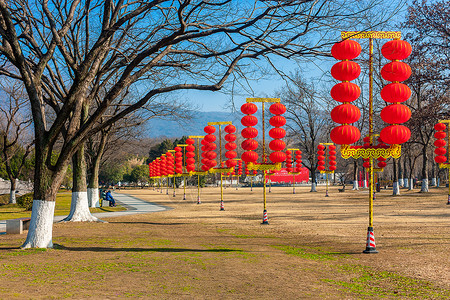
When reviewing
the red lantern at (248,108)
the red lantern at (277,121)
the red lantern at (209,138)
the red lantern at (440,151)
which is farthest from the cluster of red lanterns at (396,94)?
the red lantern at (209,138)

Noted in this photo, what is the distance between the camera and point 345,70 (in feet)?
36.3

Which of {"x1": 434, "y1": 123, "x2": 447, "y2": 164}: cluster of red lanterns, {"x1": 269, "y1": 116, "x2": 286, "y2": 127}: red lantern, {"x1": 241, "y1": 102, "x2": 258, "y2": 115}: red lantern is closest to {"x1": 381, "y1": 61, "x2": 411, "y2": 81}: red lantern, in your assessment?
{"x1": 269, "y1": 116, "x2": 286, "y2": 127}: red lantern

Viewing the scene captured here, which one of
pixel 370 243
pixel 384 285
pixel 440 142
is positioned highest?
pixel 440 142

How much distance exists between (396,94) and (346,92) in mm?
1281

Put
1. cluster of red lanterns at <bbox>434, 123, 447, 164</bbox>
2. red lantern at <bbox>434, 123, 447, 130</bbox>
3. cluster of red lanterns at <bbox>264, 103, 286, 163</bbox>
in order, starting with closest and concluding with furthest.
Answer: cluster of red lanterns at <bbox>264, 103, 286, 163</bbox> < red lantern at <bbox>434, 123, 447, 130</bbox> < cluster of red lanterns at <bbox>434, 123, 447, 164</bbox>

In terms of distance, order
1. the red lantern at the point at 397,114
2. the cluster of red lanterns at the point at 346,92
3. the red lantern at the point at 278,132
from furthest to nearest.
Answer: the red lantern at the point at 278,132, the cluster of red lanterns at the point at 346,92, the red lantern at the point at 397,114

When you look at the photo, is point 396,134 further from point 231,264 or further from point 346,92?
point 231,264

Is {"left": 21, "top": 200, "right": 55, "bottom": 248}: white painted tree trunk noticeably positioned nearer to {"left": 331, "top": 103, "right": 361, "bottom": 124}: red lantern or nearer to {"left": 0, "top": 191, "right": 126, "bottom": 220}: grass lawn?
{"left": 331, "top": 103, "right": 361, "bottom": 124}: red lantern

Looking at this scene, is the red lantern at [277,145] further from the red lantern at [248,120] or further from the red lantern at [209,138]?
A: the red lantern at [209,138]

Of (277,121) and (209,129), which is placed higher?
(209,129)

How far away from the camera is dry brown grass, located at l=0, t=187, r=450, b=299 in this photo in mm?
6992

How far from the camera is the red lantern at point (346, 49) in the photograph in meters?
10.7

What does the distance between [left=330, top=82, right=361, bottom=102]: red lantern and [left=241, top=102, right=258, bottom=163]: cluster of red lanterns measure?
11.2 metres

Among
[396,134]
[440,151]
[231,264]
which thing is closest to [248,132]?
[396,134]
